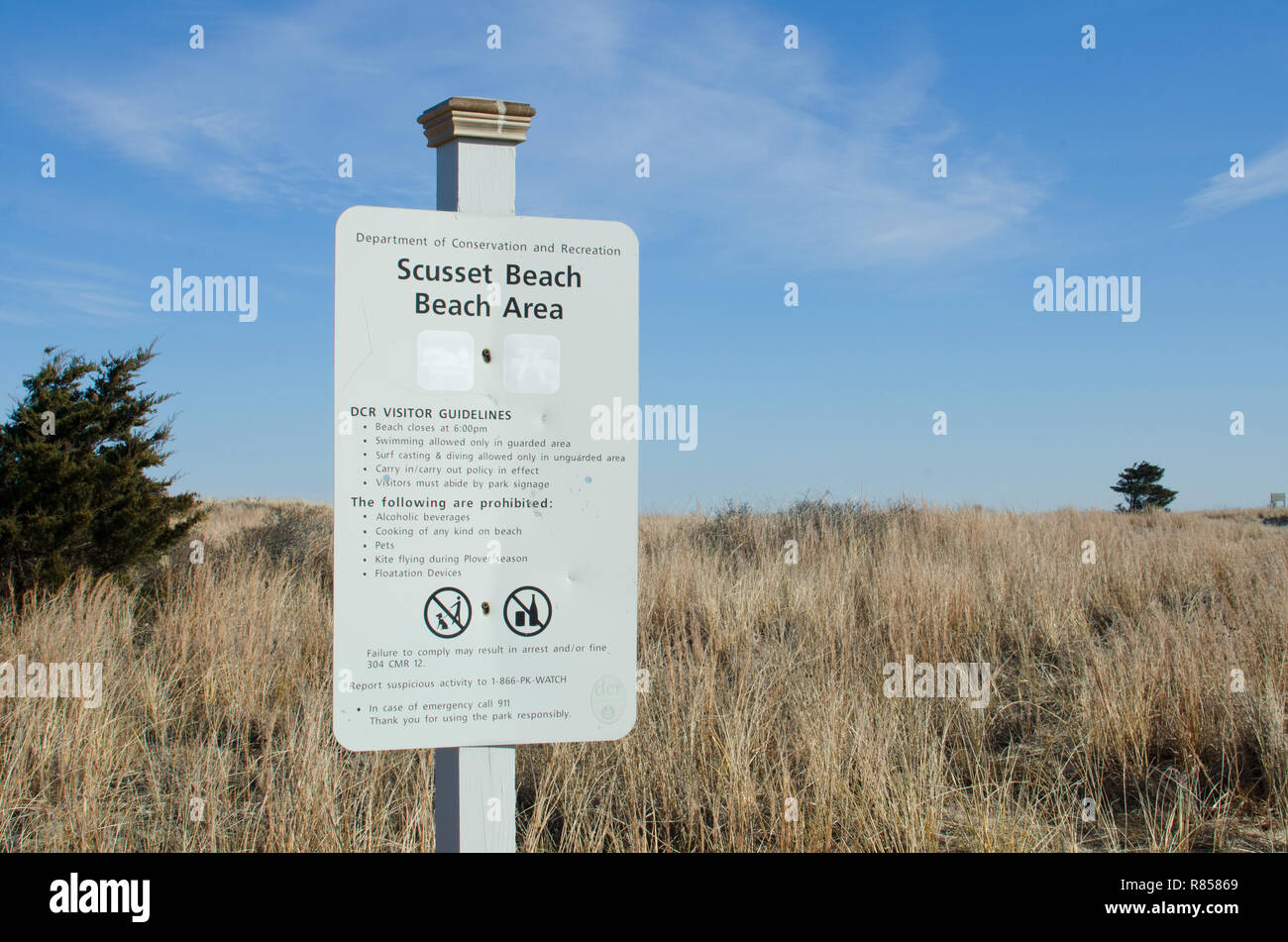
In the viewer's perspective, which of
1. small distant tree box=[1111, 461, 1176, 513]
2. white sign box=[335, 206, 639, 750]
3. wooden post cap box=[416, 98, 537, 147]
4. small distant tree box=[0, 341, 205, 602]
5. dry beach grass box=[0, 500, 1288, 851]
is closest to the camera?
white sign box=[335, 206, 639, 750]

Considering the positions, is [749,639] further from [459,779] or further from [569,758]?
[459,779]

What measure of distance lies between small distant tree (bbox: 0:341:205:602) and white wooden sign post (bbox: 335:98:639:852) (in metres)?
7.24

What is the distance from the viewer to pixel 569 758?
14.0 ft

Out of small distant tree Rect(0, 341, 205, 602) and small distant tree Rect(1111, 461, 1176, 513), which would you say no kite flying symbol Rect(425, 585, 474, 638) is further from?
small distant tree Rect(1111, 461, 1176, 513)

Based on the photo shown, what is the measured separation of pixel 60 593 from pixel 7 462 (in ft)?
6.22

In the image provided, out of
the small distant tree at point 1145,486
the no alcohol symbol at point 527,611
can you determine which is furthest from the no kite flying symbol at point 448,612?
the small distant tree at point 1145,486

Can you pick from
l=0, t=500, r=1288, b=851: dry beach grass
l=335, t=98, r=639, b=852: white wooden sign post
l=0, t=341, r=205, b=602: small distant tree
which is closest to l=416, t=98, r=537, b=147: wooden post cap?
l=335, t=98, r=639, b=852: white wooden sign post

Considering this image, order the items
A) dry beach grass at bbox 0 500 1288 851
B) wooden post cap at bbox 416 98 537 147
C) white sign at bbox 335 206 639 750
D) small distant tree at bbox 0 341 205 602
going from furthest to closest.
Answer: small distant tree at bbox 0 341 205 602
dry beach grass at bbox 0 500 1288 851
wooden post cap at bbox 416 98 537 147
white sign at bbox 335 206 639 750

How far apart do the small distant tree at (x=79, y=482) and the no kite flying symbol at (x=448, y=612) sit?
7.29m

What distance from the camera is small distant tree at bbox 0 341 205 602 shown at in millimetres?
8141

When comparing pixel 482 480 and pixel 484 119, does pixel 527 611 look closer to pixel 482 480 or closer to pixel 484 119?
pixel 482 480

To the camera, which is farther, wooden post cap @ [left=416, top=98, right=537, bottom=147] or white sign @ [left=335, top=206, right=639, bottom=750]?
wooden post cap @ [left=416, top=98, right=537, bottom=147]

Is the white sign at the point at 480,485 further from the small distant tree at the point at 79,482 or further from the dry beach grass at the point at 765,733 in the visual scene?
the small distant tree at the point at 79,482
